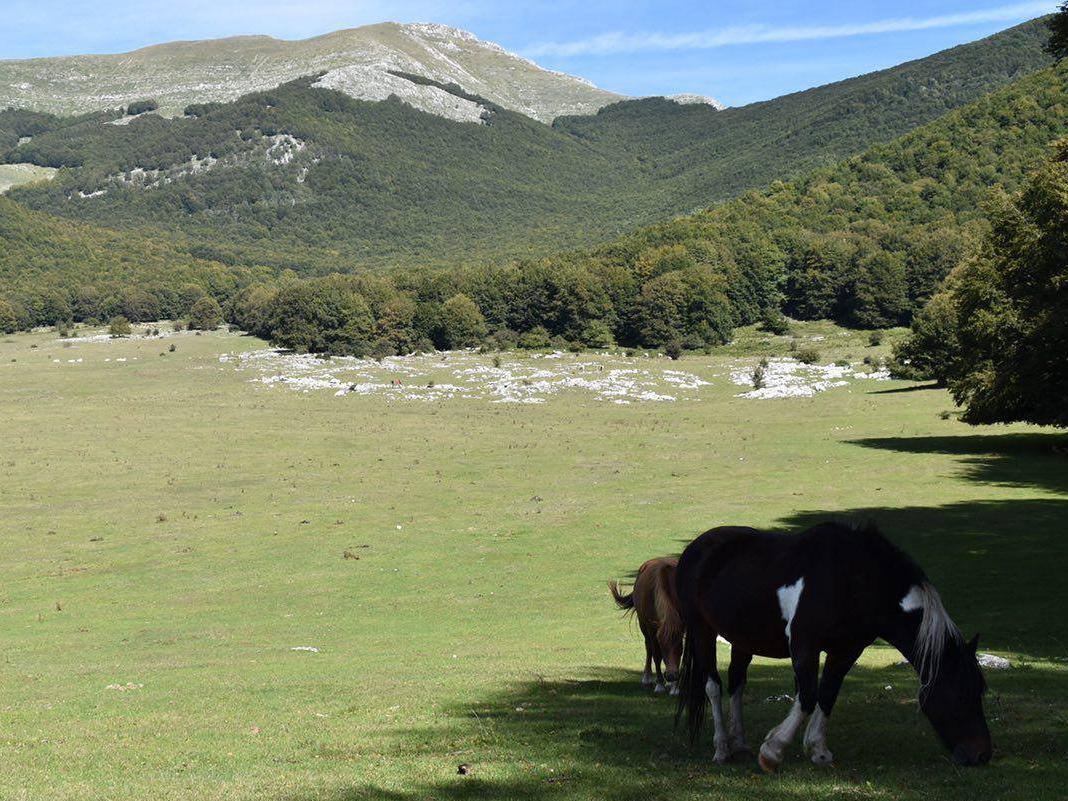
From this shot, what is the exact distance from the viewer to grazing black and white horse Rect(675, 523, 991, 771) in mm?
10766

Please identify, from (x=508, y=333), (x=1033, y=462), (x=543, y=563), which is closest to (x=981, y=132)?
(x=508, y=333)

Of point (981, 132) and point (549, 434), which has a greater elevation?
point (981, 132)

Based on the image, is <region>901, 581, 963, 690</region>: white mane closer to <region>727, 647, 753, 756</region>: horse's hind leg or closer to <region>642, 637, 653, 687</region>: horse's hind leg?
<region>727, 647, 753, 756</region>: horse's hind leg

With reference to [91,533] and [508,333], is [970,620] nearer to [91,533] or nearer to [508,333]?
[91,533]

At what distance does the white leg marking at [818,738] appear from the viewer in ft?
37.0

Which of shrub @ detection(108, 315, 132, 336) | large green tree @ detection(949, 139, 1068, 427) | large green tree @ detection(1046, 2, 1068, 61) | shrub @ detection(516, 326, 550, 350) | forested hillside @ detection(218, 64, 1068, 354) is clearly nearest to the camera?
large green tree @ detection(1046, 2, 1068, 61)

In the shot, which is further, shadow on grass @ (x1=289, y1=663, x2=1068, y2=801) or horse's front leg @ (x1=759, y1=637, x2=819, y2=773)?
horse's front leg @ (x1=759, y1=637, x2=819, y2=773)

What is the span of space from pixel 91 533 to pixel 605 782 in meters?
36.2

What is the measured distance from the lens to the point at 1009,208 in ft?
173

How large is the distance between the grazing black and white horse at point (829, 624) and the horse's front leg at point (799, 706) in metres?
0.01

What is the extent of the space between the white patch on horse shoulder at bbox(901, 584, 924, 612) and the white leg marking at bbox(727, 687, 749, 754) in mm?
2409

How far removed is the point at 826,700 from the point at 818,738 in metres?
0.51

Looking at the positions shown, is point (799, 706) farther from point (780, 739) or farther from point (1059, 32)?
point (1059, 32)

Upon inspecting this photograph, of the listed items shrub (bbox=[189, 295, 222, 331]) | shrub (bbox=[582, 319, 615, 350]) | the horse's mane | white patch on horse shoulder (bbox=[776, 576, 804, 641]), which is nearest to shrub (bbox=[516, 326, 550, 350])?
shrub (bbox=[582, 319, 615, 350])
